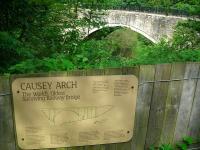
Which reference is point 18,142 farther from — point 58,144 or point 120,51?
point 120,51

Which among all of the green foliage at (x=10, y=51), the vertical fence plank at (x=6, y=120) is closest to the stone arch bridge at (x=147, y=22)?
the green foliage at (x=10, y=51)

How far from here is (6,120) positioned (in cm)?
361

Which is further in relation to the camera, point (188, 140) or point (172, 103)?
point (188, 140)

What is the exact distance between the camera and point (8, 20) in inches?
270

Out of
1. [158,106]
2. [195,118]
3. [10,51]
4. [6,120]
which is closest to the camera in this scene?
[6,120]

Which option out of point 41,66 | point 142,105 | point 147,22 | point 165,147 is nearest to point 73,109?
point 41,66

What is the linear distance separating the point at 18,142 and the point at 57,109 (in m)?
0.63

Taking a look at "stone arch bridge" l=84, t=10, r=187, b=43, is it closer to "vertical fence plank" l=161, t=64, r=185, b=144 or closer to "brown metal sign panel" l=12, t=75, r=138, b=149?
"vertical fence plank" l=161, t=64, r=185, b=144

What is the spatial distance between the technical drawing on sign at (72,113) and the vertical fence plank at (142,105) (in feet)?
1.42

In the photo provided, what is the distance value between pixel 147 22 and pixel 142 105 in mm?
21087

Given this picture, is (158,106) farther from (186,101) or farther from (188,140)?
(188,140)

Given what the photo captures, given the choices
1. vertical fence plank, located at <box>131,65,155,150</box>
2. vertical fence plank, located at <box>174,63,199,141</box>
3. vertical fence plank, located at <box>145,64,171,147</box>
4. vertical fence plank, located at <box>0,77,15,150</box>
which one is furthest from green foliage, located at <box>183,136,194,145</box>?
vertical fence plank, located at <box>0,77,15,150</box>

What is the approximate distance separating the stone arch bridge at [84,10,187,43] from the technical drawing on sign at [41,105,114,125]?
17.4 meters

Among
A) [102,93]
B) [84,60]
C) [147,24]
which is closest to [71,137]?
[102,93]
